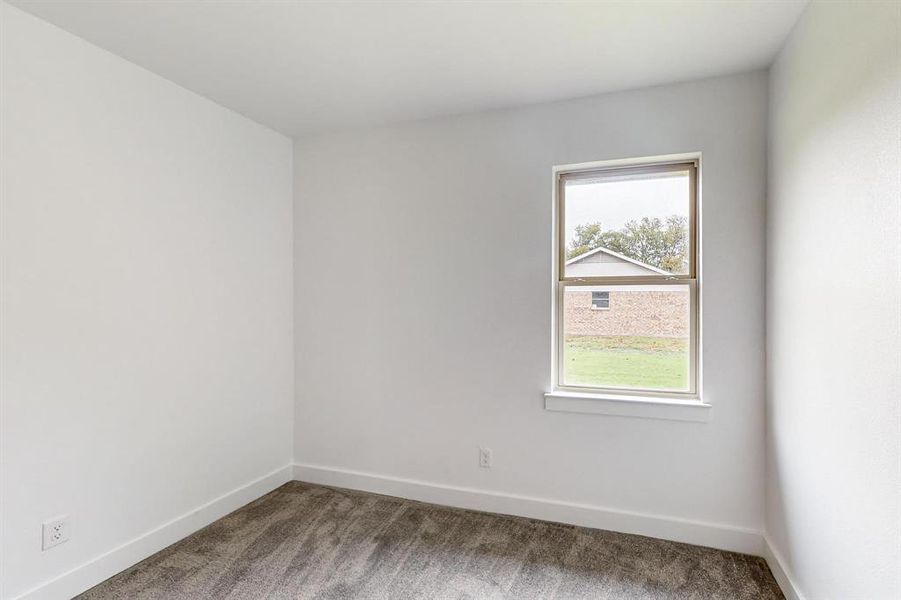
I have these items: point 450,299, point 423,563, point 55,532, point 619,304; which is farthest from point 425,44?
point 55,532

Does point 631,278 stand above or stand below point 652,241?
below

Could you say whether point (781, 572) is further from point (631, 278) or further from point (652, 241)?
point (652, 241)

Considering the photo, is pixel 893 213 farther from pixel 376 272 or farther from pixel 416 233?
pixel 376 272

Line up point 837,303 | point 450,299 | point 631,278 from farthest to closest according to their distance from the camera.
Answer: point 450,299, point 631,278, point 837,303

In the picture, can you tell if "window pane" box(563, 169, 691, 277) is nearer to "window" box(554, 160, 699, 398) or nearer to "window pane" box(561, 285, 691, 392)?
"window" box(554, 160, 699, 398)

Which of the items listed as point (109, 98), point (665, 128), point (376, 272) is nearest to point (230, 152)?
point (109, 98)

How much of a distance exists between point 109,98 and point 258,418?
2050 mm

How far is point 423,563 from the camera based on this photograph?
93.1 inches

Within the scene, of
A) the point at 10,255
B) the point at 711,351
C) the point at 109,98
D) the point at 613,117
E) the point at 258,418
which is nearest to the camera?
the point at 10,255

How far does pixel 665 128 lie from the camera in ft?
8.51

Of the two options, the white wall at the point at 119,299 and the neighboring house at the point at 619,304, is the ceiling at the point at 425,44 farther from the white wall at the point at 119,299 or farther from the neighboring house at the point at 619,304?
the neighboring house at the point at 619,304

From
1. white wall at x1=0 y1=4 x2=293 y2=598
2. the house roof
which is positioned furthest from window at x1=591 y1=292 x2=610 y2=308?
white wall at x1=0 y1=4 x2=293 y2=598

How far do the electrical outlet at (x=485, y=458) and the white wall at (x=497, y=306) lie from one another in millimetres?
50

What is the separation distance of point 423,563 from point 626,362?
1589 mm
